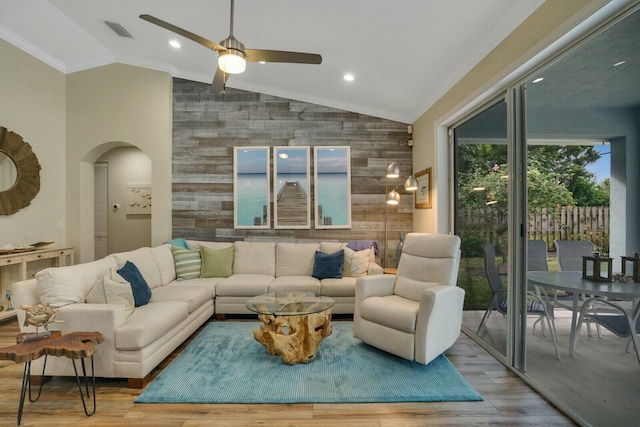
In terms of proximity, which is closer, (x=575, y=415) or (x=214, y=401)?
(x=575, y=415)

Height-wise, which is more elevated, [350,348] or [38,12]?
[38,12]

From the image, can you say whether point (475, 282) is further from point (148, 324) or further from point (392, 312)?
point (148, 324)

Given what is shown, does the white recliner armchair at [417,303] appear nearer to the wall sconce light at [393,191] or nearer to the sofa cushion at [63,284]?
the wall sconce light at [393,191]

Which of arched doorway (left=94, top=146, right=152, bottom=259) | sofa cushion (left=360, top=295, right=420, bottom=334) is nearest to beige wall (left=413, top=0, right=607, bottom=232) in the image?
sofa cushion (left=360, top=295, right=420, bottom=334)

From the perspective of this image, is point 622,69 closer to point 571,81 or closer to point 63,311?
point 571,81

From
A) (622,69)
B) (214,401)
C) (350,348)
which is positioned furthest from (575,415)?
(214,401)

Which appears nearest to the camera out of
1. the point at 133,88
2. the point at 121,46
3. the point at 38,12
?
the point at 38,12

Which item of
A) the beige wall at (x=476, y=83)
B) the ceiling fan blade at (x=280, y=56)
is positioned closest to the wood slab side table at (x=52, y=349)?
the ceiling fan blade at (x=280, y=56)

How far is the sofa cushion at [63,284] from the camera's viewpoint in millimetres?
2424

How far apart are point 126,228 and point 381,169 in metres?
4.71

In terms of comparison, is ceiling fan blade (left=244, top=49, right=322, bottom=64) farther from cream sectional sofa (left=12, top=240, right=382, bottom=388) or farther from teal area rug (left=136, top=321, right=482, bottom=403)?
teal area rug (left=136, top=321, right=482, bottom=403)

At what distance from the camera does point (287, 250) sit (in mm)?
4527

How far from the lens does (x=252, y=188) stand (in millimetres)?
4965

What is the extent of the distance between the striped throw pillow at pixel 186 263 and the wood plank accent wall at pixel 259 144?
A: 0.68m
